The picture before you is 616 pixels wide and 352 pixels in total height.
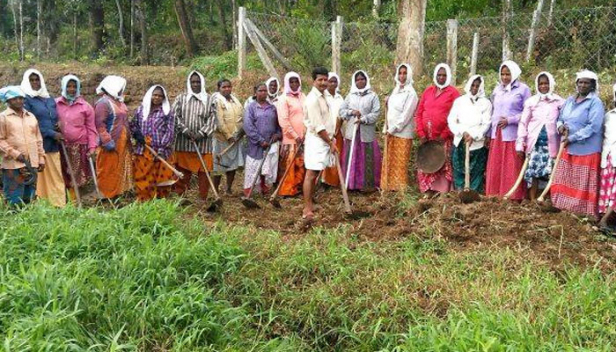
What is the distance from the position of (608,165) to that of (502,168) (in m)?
1.11

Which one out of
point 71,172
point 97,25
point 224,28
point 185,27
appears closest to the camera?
point 71,172

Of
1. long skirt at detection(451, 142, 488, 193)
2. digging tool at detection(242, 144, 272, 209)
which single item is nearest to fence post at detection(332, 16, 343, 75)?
digging tool at detection(242, 144, 272, 209)

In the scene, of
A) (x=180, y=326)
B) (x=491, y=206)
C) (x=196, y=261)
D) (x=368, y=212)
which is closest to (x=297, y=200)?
(x=368, y=212)

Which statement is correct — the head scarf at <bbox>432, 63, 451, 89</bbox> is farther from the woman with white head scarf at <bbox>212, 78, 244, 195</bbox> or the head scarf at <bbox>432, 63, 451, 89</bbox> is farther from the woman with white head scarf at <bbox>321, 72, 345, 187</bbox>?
the woman with white head scarf at <bbox>212, 78, 244, 195</bbox>

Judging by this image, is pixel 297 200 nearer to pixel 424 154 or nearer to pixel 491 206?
pixel 424 154

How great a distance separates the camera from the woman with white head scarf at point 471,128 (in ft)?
21.2

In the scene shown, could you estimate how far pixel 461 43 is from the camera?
10.4 m

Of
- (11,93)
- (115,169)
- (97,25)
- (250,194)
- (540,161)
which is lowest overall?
(250,194)

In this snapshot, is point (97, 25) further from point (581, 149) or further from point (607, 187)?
point (607, 187)

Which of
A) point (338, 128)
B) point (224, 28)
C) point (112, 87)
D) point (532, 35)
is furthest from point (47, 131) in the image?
point (224, 28)

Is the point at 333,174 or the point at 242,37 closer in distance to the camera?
the point at 333,174

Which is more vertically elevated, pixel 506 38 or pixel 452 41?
pixel 506 38

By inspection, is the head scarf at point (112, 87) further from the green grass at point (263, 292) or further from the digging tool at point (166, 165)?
the green grass at point (263, 292)

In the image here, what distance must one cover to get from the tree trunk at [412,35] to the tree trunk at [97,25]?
15.7 metres
